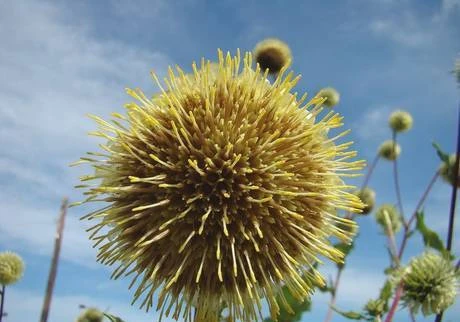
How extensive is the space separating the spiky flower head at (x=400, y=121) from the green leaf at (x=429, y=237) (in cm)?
561

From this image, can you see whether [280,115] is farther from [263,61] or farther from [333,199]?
[263,61]

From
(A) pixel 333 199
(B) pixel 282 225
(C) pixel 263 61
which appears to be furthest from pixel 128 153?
(C) pixel 263 61

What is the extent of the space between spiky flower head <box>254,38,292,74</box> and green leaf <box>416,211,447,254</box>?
9.54ft

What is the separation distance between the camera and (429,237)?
4.45 meters

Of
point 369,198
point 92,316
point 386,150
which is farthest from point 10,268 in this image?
point 386,150

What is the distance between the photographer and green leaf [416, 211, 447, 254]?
173 inches

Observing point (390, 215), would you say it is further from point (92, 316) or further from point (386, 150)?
point (92, 316)

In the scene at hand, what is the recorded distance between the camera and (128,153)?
8.55 feet

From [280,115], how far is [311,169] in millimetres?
321

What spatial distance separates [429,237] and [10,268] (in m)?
5.83

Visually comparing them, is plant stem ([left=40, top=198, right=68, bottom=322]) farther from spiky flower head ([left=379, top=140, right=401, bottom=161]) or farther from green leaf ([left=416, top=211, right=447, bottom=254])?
spiky flower head ([left=379, top=140, right=401, bottom=161])

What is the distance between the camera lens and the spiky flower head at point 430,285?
462 cm

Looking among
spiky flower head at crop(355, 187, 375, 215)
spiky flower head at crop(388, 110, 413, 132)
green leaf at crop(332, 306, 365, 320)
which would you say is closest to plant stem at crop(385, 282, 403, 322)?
green leaf at crop(332, 306, 365, 320)

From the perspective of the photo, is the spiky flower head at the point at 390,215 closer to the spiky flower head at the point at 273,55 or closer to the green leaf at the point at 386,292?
the spiky flower head at the point at 273,55
